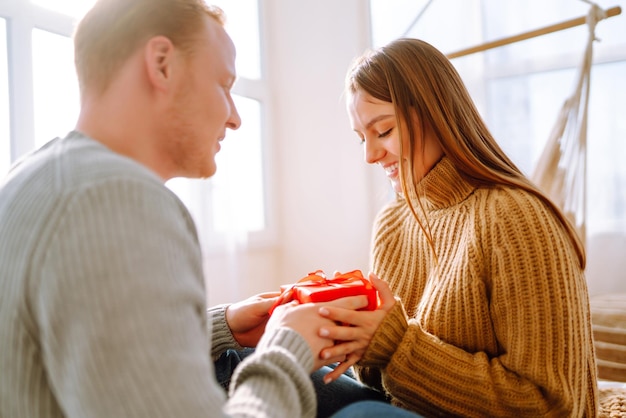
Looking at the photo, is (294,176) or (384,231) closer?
(384,231)

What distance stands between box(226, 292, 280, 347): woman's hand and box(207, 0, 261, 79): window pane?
6.37 feet

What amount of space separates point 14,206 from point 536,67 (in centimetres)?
236

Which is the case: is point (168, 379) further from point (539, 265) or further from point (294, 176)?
point (294, 176)

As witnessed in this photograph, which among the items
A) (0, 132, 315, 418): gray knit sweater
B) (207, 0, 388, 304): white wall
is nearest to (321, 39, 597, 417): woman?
(0, 132, 315, 418): gray knit sweater

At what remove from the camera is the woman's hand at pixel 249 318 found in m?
1.12

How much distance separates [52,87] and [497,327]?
5.14 ft

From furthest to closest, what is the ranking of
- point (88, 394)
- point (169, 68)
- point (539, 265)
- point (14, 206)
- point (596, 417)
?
point (596, 417), point (539, 265), point (169, 68), point (14, 206), point (88, 394)

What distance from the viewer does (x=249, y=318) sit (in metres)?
1.13

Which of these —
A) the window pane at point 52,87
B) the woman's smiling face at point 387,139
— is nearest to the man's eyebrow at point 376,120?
the woman's smiling face at point 387,139

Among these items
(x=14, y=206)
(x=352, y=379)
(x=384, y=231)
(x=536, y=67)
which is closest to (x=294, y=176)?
(x=536, y=67)

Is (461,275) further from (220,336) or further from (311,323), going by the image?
(220,336)

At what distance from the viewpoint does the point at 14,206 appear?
0.61m

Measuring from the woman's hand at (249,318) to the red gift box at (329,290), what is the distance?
0.10 m

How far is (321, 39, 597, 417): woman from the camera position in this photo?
921 mm
